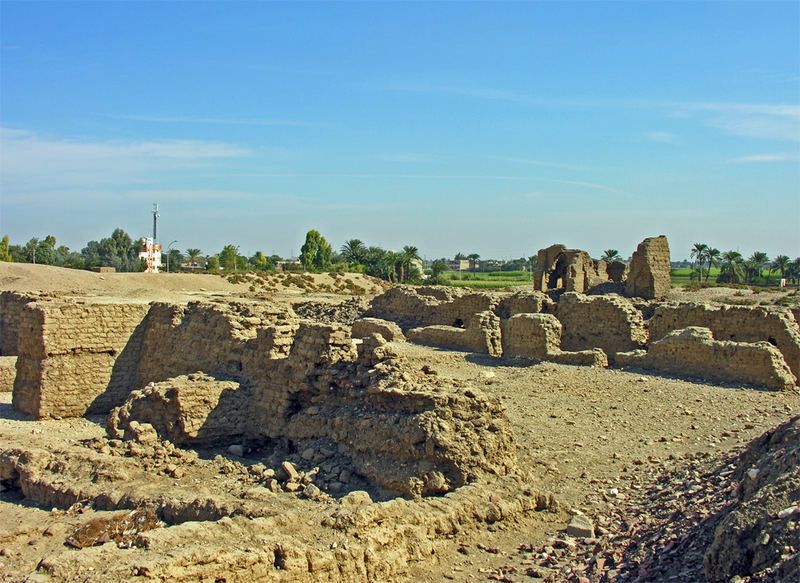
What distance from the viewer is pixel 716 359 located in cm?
1324

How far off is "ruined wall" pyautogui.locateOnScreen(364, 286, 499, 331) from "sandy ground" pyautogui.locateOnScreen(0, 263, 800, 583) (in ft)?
16.2

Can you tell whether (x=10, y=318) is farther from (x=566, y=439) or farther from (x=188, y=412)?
(x=566, y=439)

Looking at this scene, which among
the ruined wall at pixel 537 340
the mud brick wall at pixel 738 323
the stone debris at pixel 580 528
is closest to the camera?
the stone debris at pixel 580 528

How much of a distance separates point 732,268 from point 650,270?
39166mm

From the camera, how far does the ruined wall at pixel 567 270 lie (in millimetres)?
29434

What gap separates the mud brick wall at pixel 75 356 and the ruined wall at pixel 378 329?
7.28m

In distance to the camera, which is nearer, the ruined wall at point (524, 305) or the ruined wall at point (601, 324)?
the ruined wall at point (601, 324)

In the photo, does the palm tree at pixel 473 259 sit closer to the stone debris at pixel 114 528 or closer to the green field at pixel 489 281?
the green field at pixel 489 281

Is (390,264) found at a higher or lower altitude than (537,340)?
higher

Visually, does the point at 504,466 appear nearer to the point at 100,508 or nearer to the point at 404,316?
the point at 100,508

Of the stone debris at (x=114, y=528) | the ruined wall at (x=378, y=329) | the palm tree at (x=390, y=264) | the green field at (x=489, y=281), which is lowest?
the stone debris at (x=114, y=528)

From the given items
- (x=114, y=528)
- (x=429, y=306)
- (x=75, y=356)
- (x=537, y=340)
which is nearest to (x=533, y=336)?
(x=537, y=340)

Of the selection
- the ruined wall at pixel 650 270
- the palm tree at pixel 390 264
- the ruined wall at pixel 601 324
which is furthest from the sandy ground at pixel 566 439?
the palm tree at pixel 390 264

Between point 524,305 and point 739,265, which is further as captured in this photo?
point 739,265
